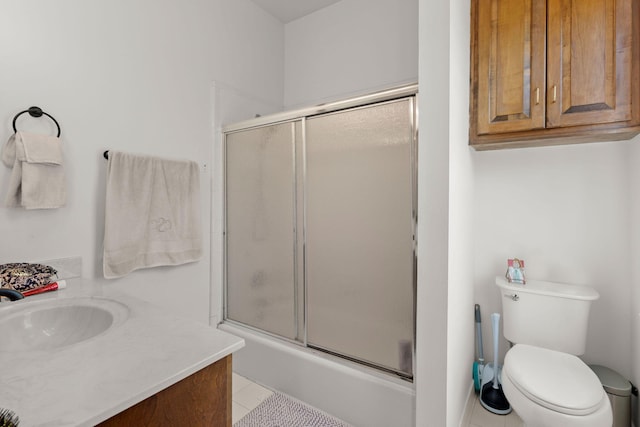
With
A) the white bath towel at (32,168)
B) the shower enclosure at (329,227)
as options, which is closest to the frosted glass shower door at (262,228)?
the shower enclosure at (329,227)

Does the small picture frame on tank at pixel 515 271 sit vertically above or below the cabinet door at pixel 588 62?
below

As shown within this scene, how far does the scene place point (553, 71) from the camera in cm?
152

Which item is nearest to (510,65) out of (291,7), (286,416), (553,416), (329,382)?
(553,416)

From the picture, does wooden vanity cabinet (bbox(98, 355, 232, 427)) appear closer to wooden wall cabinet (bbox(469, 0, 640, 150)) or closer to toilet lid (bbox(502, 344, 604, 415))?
toilet lid (bbox(502, 344, 604, 415))

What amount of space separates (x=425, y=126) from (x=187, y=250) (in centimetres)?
152

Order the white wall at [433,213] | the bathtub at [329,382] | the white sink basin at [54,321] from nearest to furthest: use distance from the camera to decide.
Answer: the white sink basin at [54,321], the white wall at [433,213], the bathtub at [329,382]

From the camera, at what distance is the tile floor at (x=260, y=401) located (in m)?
1.65

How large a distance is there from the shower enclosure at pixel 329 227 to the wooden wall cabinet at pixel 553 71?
1.71 ft

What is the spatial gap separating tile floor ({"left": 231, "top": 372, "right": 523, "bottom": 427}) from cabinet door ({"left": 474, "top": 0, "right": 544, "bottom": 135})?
4.88 feet

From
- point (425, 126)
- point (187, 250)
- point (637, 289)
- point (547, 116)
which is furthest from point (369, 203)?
point (637, 289)

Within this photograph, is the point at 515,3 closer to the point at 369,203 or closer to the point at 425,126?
the point at 425,126

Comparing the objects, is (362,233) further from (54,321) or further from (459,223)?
(54,321)

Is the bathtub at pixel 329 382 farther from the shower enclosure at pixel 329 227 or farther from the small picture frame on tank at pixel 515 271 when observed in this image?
the small picture frame on tank at pixel 515 271

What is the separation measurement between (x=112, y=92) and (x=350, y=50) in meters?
1.64
